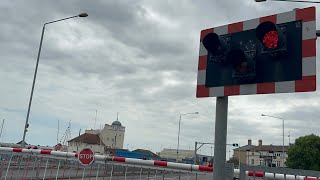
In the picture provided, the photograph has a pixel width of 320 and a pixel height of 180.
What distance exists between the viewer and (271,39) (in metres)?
4.00

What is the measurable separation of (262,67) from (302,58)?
1.53 feet

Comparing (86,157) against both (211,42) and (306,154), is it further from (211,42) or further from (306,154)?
(306,154)

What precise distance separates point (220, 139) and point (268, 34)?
1.40 m

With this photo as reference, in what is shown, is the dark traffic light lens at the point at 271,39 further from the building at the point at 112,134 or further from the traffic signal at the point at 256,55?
the building at the point at 112,134

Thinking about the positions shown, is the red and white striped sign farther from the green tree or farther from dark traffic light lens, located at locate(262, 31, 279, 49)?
the green tree

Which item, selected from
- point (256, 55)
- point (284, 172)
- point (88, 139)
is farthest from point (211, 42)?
point (88, 139)

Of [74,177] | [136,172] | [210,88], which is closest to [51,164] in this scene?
[74,177]

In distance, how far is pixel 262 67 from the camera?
4.13 meters

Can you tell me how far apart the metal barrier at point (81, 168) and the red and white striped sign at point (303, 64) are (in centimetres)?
394

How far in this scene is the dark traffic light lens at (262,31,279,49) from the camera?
3.98 metres

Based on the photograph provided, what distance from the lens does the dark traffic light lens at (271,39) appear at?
398cm

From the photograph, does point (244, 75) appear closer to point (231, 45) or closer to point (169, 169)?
point (231, 45)

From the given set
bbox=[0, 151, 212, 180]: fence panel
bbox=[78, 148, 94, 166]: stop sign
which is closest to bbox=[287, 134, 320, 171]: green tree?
bbox=[0, 151, 212, 180]: fence panel

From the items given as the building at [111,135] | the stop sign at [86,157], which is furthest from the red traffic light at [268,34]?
the building at [111,135]
